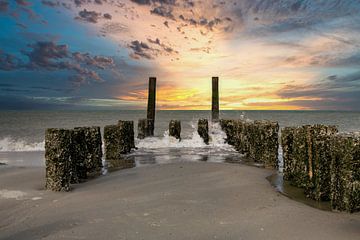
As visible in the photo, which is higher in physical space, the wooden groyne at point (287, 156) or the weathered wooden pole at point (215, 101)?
the weathered wooden pole at point (215, 101)

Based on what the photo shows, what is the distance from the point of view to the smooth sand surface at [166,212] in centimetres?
436

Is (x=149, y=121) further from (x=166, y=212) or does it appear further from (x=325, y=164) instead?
(x=166, y=212)

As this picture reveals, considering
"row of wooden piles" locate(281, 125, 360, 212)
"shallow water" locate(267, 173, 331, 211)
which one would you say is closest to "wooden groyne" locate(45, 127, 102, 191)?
"shallow water" locate(267, 173, 331, 211)

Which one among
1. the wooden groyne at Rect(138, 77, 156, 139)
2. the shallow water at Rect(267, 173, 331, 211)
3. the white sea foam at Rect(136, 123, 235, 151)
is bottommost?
Result: the shallow water at Rect(267, 173, 331, 211)

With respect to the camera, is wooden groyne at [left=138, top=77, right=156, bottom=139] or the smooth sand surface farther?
wooden groyne at [left=138, top=77, right=156, bottom=139]

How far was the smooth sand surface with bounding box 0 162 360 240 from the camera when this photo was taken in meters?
4.36

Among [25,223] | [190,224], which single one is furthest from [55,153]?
[190,224]

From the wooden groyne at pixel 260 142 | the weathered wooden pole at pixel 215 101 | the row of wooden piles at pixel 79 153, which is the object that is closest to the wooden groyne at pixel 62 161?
the row of wooden piles at pixel 79 153

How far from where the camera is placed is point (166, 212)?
509 cm

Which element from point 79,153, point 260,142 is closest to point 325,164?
point 260,142

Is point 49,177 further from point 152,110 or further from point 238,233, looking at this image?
point 152,110

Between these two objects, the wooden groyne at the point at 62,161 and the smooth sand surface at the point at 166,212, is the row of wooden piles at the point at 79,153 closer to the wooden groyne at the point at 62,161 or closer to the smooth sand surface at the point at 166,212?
the wooden groyne at the point at 62,161

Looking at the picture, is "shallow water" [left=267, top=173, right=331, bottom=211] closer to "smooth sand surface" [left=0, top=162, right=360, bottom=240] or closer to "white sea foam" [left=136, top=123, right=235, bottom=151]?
"smooth sand surface" [left=0, top=162, right=360, bottom=240]

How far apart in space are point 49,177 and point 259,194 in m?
4.03
